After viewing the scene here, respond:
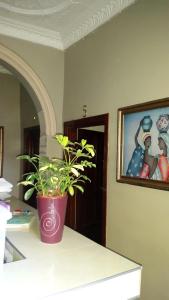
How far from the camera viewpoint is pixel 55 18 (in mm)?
2807

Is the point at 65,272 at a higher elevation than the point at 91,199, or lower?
higher

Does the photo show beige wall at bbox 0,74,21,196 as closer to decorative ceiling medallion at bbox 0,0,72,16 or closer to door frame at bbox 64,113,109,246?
door frame at bbox 64,113,109,246

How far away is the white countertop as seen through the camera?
0.95 m

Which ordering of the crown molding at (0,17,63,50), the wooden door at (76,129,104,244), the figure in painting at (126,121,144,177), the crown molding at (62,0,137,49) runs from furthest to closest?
the wooden door at (76,129,104,244) → the crown molding at (0,17,63,50) → the crown molding at (62,0,137,49) → the figure in painting at (126,121,144,177)

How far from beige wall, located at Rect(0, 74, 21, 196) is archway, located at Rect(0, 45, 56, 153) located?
1.65m

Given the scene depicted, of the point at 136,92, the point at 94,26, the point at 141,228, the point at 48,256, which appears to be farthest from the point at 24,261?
the point at 94,26

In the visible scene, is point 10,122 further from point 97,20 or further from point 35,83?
point 97,20

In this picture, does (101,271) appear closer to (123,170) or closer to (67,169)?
(67,169)

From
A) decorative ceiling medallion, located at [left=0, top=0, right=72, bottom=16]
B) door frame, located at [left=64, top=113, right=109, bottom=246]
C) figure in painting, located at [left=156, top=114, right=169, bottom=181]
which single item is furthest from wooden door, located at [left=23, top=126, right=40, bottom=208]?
figure in painting, located at [left=156, top=114, right=169, bottom=181]

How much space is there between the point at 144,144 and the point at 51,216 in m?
1.13

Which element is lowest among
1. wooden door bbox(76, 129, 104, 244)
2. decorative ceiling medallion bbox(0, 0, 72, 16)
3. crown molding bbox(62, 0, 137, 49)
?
wooden door bbox(76, 129, 104, 244)

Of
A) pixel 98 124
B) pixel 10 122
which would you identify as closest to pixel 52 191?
pixel 98 124

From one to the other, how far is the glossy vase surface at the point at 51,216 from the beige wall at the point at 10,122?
3619 mm

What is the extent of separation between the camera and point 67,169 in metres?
1.34
